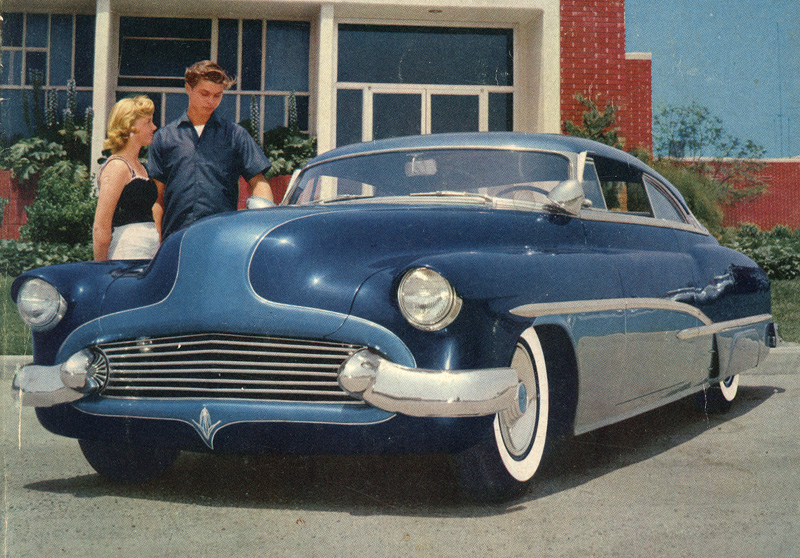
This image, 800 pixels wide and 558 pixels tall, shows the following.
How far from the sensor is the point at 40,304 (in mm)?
3381

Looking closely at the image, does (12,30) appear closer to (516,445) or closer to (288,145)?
(288,145)

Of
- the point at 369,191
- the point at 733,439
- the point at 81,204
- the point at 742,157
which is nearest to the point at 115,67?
the point at 81,204

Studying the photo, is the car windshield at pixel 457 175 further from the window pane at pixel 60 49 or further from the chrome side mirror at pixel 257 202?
the window pane at pixel 60 49

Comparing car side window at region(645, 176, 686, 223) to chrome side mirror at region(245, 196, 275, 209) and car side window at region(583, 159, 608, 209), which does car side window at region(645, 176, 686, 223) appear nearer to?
car side window at region(583, 159, 608, 209)

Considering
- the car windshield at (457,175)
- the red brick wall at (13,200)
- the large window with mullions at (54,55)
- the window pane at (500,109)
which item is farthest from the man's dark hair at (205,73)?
the large window with mullions at (54,55)

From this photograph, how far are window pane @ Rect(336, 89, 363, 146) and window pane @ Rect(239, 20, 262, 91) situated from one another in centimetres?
146

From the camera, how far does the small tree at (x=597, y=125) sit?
13.8m

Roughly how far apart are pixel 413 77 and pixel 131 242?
10.7m

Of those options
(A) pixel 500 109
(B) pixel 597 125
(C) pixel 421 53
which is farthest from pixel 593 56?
(C) pixel 421 53

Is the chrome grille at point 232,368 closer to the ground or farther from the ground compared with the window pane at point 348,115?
closer to the ground

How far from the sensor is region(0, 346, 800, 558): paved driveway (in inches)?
107

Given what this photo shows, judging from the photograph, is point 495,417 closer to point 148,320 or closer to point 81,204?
point 148,320

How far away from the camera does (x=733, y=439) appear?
180 inches

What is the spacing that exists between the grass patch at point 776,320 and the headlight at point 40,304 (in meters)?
0.11
